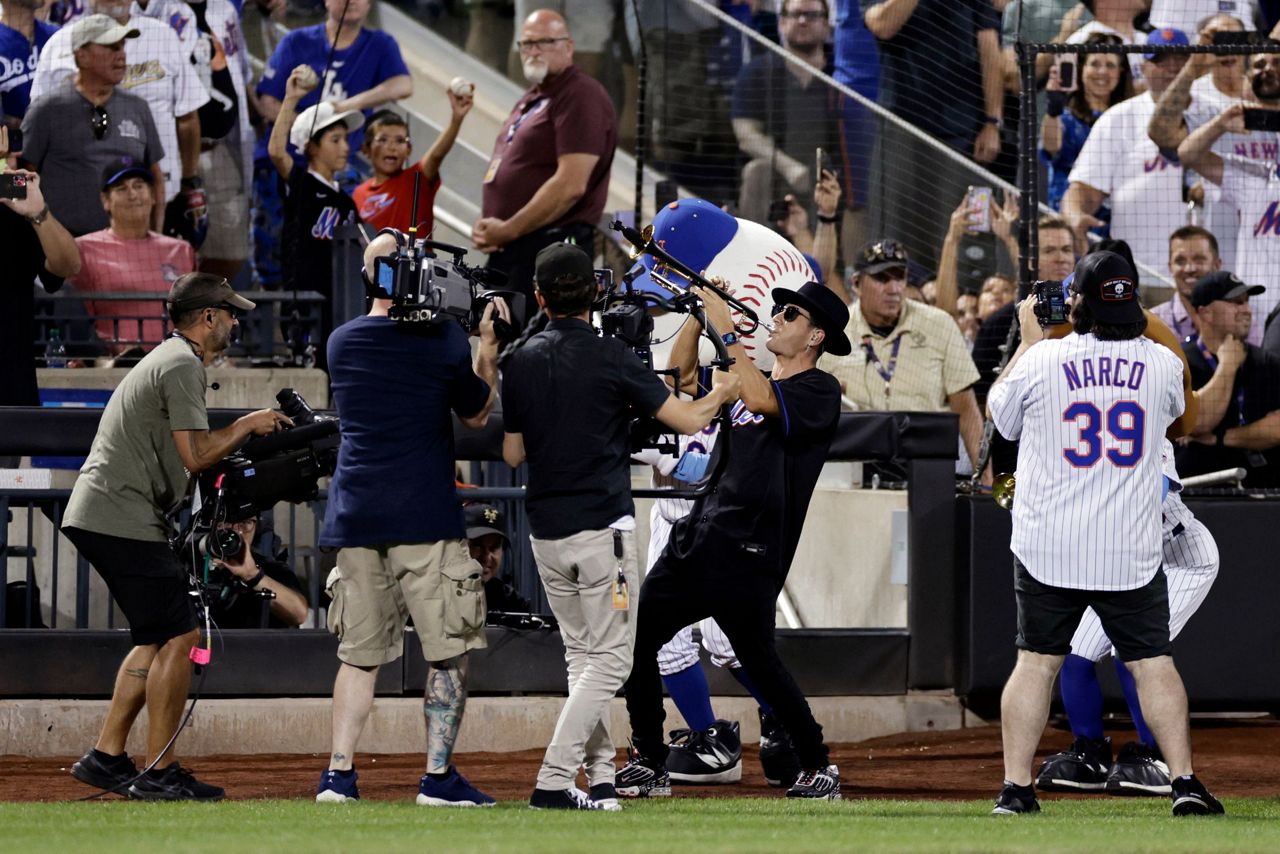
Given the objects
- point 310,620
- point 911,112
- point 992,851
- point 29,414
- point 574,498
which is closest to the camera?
point 992,851

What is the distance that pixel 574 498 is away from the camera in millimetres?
6559

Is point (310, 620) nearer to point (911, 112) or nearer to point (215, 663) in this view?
point (215, 663)

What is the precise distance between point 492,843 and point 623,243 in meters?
6.95

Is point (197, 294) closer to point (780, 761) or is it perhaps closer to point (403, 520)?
point (403, 520)

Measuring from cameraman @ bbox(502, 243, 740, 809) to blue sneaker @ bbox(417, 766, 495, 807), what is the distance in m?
0.27

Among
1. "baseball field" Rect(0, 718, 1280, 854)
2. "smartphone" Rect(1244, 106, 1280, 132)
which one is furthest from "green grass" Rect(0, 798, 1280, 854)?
"smartphone" Rect(1244, 106, 1280, 132)

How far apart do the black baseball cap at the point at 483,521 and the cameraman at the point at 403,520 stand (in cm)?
222

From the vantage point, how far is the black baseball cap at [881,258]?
1069 centimetres

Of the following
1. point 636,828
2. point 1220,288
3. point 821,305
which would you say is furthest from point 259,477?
point 1220,288

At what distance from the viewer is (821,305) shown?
288 inches

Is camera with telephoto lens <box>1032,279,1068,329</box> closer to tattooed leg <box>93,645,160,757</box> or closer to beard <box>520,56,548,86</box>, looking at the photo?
tattooed leg <box>93,645,160,757</box>

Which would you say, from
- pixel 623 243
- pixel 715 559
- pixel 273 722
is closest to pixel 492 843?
pixel 715 559

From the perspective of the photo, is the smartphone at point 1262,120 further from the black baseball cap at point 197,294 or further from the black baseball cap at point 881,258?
the black baseball cap at point 197,294

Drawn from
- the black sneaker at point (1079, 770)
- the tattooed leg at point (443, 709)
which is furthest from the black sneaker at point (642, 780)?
the black sneaker at point (1079, 770)
